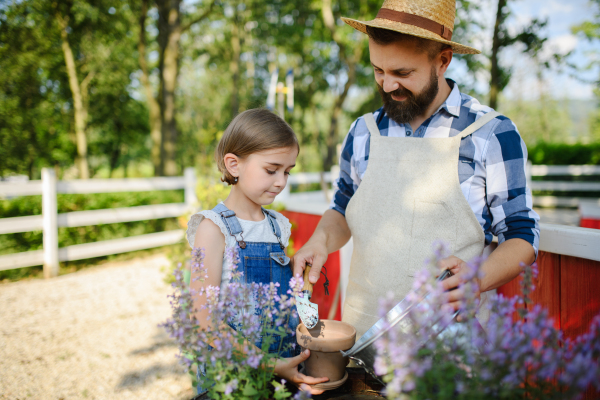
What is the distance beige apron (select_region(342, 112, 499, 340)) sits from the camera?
1.47m

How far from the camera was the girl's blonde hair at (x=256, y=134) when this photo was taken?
60.6 inches

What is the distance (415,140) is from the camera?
1588 millimetres

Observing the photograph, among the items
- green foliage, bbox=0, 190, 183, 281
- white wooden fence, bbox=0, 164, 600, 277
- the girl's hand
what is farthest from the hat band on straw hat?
green foliage, bbox=0, 190, 183, 281

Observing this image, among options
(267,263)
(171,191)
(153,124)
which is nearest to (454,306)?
(267,263)

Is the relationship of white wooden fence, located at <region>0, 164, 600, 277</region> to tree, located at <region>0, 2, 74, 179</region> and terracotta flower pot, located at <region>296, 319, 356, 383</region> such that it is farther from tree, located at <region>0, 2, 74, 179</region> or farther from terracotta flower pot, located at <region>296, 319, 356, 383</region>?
tree, located at <region>0, 2, 74, 179</region>

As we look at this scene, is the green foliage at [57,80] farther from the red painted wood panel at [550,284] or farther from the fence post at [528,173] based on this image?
the red painted wood panel at [550,284]

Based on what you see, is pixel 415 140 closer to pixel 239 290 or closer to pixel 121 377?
pixel 239 290

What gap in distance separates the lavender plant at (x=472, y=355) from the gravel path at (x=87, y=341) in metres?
2.53

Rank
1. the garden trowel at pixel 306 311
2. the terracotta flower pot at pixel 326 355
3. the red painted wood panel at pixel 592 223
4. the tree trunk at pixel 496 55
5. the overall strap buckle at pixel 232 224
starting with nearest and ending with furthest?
the terracotta flower pot at pixel 326 355
the garden trowel at pixel 306 311
the overall strap buckle at pixel 232 224
the red painted wood panel at pixel 592 223
the tree trunk at pixel 496 55

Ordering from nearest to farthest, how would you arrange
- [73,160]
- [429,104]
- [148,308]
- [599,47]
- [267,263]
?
[267,263]
[429,104]
[148,308]
[599,47]
[73,160]

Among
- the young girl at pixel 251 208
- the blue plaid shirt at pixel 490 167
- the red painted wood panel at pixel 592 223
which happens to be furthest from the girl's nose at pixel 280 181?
the red painted wood panel at pixel 592 223

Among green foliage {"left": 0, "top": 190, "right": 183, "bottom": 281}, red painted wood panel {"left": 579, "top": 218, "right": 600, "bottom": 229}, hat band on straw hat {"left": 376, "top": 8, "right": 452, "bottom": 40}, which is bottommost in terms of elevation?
green foliage {"left": 0, "top": 190, "right": 183, "bottom": 281}

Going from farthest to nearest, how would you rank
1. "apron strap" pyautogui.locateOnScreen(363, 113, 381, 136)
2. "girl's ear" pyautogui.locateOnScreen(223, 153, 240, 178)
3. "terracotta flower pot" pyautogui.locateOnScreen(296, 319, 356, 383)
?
"apron strap" pyautogui.locateOnScreen(363, 113, 381, 136) → "girl's ear" pyautogui.locateOnScreen(223, 153, 240, 178) → "terracotta flower pot" pyautogui.locateOnScreen(296, 319, 356, 383)

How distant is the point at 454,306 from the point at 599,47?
680 inches
